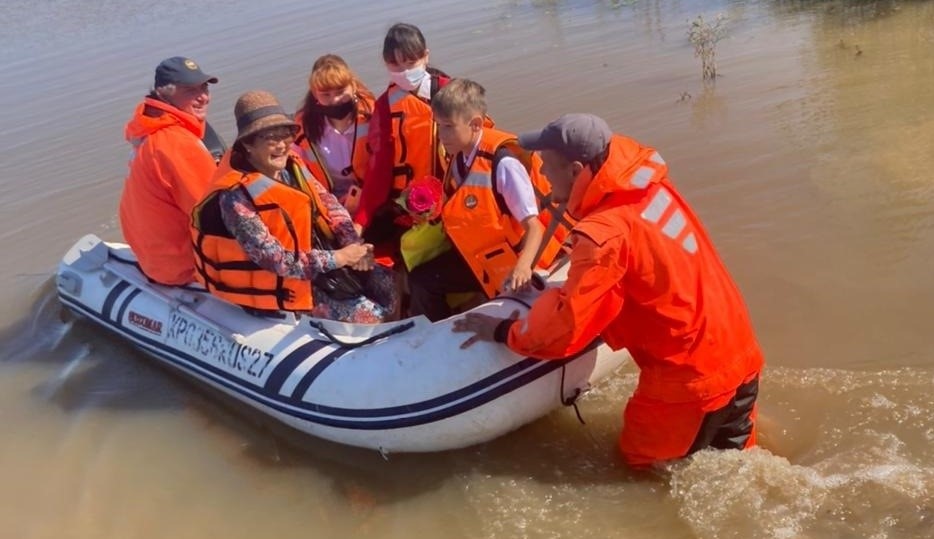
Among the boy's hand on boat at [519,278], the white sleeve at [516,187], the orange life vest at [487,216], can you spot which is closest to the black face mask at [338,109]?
the orange life vest at [487,216]

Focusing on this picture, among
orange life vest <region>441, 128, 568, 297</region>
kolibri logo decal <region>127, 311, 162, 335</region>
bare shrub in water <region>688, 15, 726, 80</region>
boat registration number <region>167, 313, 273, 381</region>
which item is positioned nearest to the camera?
orange life vest <region>441, 128, 568, 297</region>

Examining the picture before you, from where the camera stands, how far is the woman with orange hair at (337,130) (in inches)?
175

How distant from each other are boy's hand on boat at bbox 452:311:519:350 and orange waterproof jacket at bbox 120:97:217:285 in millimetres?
1467

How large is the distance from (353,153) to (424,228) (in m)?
0.91

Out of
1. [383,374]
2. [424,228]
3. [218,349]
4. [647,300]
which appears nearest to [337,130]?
[424,228]

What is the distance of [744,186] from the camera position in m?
5.63

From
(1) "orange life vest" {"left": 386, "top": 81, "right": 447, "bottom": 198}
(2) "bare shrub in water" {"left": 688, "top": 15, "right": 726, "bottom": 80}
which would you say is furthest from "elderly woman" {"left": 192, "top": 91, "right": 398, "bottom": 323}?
(2) "bare shrub in water" {"left": 688, "top": 15, "right": 726, "bottom": 80}

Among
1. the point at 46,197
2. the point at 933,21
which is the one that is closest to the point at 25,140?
the point at 46,197

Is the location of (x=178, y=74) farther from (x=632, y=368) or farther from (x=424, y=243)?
(x=632, y=368)

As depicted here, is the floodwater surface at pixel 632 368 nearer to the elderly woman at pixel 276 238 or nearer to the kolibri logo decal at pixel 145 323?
the kolibri logo decal at pixel 145 323

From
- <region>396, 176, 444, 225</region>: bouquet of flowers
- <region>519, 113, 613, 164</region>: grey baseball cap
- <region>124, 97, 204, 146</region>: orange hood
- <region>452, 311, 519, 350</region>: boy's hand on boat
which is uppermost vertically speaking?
<region>124, 97, 204, 146</region>: orange hood

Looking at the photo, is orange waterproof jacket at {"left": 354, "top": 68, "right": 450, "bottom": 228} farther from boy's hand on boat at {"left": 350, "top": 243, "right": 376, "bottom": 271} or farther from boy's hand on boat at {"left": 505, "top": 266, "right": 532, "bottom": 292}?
boy's hand on boat at {"left": 505, "top": 266, "right": 532, "bottom": 292}

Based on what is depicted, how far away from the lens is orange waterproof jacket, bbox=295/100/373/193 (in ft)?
15.0

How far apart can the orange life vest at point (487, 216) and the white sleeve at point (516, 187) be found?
36mm
